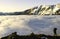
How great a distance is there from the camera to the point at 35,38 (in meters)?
19.5

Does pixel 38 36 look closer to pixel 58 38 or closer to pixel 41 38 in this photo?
pixel 41 38

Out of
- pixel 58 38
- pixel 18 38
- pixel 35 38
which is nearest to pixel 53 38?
pixel 58 38

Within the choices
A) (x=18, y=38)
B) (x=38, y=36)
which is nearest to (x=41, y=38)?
(x=38, y=36)

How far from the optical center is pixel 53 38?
19.7m

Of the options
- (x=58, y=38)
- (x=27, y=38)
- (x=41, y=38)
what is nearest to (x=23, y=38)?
(x=27, y=38)

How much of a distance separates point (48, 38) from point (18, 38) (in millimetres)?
2790

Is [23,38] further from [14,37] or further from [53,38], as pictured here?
[53,38]

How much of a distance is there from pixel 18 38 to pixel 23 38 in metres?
0.58

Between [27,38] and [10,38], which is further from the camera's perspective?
[27,38]

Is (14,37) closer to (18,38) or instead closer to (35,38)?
(18,38)

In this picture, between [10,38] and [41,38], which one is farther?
[41,38]

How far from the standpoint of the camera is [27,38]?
19812 mm

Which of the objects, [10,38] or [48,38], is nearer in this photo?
[10,38]

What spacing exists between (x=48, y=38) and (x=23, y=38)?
7.62 ft
